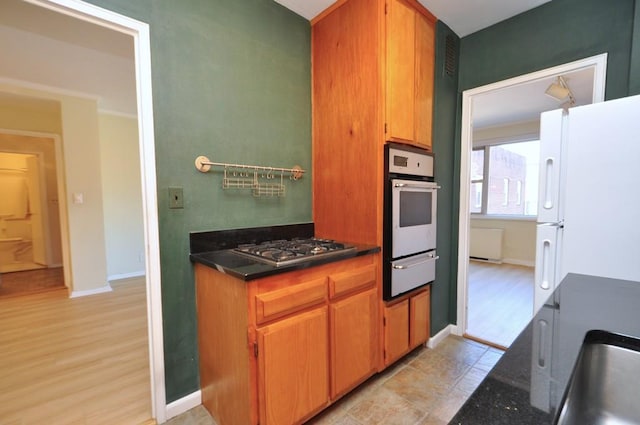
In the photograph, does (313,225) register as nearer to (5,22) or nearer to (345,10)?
(345,10)

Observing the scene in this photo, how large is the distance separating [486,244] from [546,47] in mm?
3944

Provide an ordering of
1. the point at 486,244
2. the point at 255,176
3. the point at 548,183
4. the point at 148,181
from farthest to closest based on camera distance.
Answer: the point at 486,244
the point at 255,176
the point at 548,183
the point at 148,181

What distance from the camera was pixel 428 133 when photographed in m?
2.15

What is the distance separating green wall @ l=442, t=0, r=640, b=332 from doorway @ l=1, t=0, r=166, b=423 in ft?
6.65

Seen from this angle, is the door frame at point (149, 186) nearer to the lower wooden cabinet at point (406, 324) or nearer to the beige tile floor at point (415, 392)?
the beige tile floor at point (415, 392)

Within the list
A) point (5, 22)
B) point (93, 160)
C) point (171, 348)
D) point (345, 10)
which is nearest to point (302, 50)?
point (345, 10)

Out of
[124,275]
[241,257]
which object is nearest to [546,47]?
[241,257]

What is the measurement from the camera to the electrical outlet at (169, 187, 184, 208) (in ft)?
5.05

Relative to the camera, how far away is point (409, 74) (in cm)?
192

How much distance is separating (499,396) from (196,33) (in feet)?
6.66

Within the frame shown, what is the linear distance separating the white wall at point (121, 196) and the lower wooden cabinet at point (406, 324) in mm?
3960

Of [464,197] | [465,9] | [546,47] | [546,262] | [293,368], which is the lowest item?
[293,368]

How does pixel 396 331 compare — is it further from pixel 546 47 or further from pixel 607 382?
pixel 546 47

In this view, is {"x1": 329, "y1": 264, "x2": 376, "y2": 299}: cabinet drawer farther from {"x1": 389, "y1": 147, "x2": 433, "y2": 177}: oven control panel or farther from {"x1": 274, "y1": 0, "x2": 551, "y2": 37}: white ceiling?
{"x1": 274, "y1": 0, "x2": 551, "y2": 37}: white ceiling
